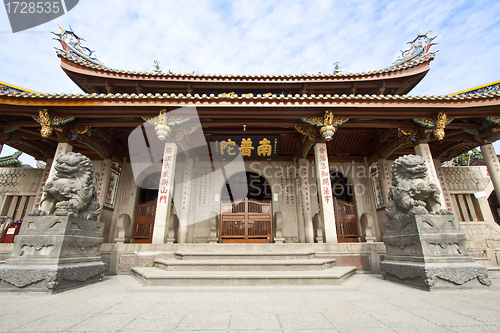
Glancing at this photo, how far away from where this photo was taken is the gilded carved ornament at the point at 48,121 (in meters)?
5.73

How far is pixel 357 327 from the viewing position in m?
1.83

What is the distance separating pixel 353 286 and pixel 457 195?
8598 millimetres

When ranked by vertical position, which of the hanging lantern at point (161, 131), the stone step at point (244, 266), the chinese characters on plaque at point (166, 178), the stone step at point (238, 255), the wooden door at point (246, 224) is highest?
the hanging lantern at point (161, 131)

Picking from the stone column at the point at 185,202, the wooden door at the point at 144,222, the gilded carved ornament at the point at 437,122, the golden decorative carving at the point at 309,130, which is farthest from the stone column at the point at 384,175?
the wooden door at the point at 144,222

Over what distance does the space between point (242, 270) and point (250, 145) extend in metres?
4.76

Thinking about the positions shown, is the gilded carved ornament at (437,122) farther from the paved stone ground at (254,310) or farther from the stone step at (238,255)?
the stone step at (238,255)

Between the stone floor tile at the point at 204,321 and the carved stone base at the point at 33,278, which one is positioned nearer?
the stone floor tile at the point at 204,321

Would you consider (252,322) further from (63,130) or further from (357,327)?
(63,130)

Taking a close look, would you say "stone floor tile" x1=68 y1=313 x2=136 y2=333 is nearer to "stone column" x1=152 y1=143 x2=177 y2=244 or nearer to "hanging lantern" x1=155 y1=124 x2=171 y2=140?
"stone column" x1=152 y1=143 x2=177 y2=244

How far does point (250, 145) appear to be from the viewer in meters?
7.93

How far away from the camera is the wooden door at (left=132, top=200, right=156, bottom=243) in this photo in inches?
326

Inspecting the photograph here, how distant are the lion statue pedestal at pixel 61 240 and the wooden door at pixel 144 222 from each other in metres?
4.20

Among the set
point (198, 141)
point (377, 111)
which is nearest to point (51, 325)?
point (198, 141)

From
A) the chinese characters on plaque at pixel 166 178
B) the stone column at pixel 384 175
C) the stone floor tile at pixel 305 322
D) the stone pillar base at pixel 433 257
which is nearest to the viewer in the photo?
the stone floor tile at pixel 305 322
